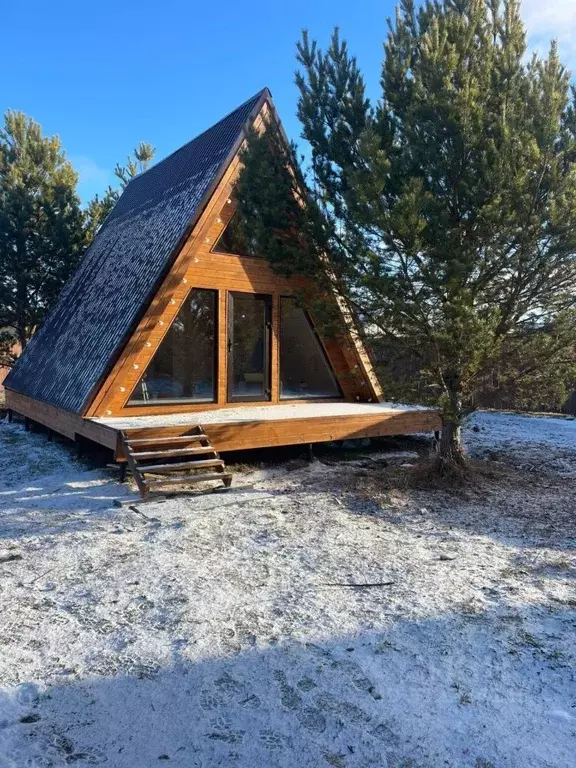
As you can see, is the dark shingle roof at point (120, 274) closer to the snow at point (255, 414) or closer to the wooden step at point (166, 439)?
the snow at point (255, 414)

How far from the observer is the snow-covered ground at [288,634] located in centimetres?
206

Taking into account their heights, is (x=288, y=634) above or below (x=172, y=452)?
below

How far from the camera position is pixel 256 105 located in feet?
26.1

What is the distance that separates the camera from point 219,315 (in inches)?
310

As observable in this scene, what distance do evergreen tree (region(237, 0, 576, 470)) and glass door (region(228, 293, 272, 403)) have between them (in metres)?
2.08

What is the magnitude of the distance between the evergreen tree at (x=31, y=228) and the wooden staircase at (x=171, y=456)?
26.0ft

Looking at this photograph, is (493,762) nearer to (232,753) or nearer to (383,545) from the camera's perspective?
(232,753)

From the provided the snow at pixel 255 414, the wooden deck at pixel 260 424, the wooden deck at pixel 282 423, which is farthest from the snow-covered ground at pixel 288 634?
the snow at pixel 255 414

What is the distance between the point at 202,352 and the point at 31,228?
7298mm

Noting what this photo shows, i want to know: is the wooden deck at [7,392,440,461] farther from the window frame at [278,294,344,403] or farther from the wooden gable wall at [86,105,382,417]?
the wooden gable wall at [86,105,382,417]

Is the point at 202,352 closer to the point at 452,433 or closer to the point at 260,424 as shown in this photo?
the point at 260,424

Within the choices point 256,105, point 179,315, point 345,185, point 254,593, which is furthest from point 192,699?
point 256,105

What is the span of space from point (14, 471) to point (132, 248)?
163 inches

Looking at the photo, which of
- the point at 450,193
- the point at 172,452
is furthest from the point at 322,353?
the point at 450,193
